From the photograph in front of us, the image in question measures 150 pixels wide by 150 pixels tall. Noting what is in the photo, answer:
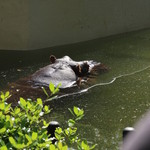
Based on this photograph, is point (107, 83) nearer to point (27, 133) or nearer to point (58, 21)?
point (58, 21)

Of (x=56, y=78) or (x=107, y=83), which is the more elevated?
(x=56, y=78)

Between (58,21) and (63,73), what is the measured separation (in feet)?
11.9

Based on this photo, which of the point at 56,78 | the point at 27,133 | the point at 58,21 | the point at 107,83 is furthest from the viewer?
the point at 58,21

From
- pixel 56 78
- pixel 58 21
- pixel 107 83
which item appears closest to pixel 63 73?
pixel 56 78

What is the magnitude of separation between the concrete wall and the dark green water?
1.09 ft

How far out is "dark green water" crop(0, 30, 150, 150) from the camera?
13.5ft

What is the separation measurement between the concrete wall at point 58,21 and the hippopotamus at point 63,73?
252 cm

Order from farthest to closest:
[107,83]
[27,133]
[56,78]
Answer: [107,83] → [56,78] → [27,133]

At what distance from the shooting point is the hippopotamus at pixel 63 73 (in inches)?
220

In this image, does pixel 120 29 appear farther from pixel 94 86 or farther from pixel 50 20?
pixel 94 86

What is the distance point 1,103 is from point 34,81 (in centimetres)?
348

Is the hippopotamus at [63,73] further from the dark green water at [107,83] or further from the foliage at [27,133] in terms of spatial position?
the foliage at [27,133]

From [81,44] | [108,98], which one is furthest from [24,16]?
[108,98]

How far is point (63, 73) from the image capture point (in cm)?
588
